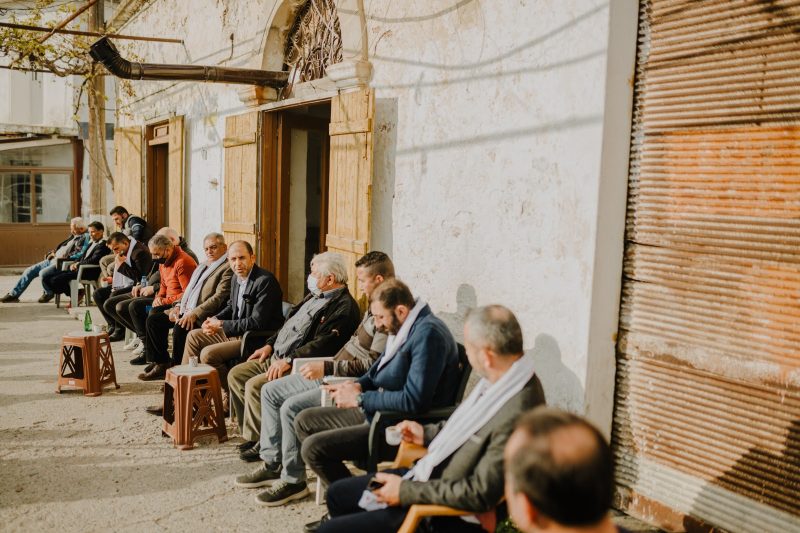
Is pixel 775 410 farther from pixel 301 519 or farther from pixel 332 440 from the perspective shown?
pixel 301 519

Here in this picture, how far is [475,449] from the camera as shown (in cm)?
222

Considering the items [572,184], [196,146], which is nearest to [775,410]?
[572,184]

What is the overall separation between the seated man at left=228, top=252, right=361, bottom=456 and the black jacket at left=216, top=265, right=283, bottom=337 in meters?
0.44

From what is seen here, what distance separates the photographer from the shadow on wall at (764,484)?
8.86ft

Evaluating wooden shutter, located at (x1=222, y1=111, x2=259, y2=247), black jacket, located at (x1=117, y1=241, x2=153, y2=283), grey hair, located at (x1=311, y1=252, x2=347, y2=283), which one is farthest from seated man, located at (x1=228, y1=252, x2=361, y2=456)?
black jacket, located at (x1=117, y1=241, x2=153, y2=283)

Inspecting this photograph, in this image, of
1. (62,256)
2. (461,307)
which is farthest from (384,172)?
(62,256)

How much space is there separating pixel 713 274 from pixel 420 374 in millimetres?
Answer: 1428

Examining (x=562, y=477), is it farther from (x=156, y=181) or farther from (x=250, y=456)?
(x=156, y=181)

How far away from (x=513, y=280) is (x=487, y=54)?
4.60ft

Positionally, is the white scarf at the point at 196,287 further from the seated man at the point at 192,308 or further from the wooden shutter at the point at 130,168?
the wooden shutter at the point at 130,168

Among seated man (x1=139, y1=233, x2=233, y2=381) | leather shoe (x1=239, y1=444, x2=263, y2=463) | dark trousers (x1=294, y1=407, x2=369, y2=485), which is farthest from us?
seated man (x1=139, y1=233, x2=233, y2=381)

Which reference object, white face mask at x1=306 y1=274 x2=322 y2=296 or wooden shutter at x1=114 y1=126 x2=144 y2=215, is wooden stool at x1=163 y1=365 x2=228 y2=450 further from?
wooden shutter at x1=114 y1=126 x2=144 y2=215

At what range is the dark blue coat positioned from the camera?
3033 millimetres

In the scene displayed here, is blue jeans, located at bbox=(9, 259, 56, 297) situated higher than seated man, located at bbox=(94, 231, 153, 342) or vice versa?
seated man, located at bbox=(94, 231, 153, 342)
